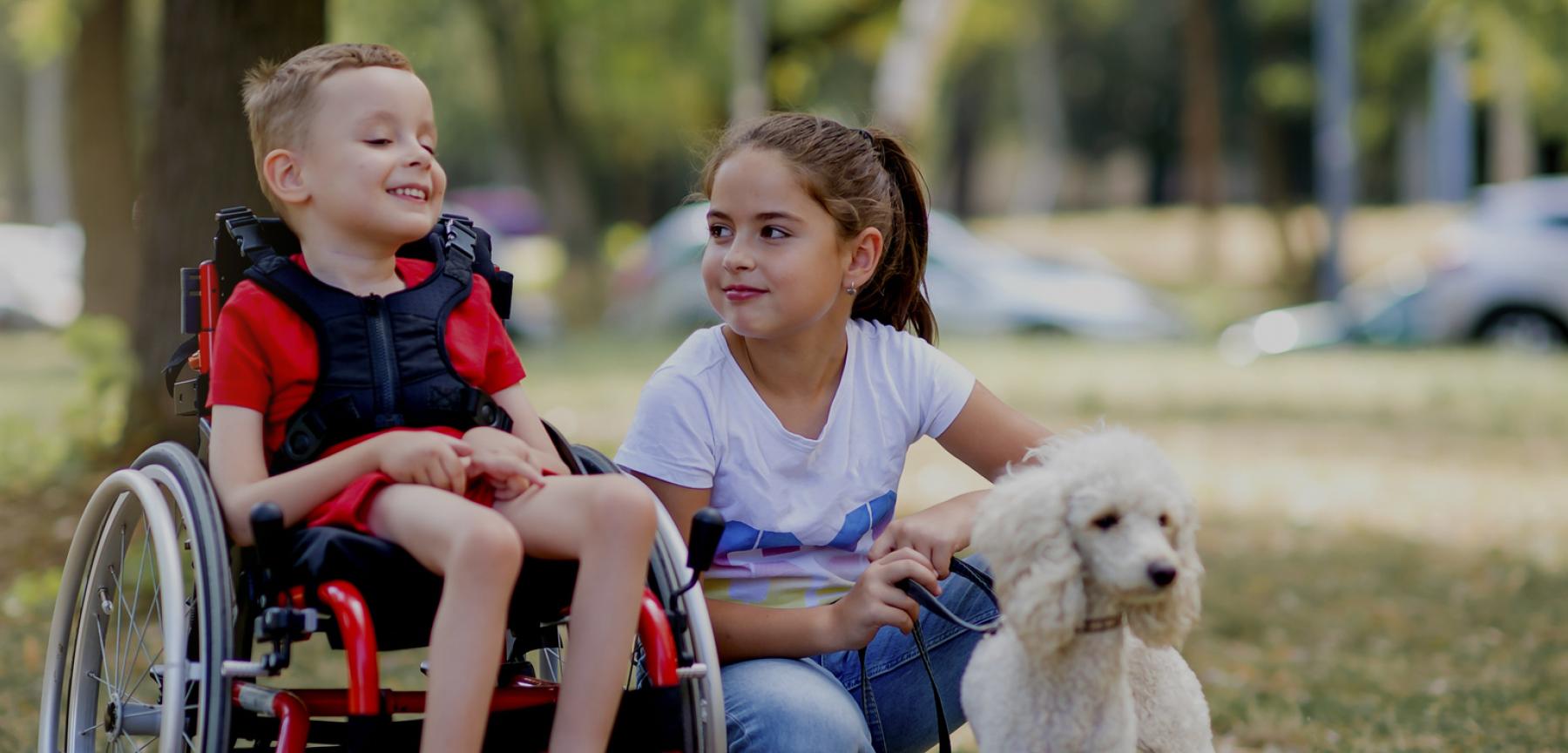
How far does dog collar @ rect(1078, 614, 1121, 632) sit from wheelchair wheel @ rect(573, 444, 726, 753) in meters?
0.59

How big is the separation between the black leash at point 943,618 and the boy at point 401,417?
473 mm

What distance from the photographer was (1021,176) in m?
49.4

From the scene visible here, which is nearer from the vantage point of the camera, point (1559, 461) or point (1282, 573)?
point (1282, 573)

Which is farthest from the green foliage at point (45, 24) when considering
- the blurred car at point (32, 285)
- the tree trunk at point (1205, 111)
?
the tree trunk at point (1205, 111)

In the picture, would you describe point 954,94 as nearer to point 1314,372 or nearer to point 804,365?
point 1314,372

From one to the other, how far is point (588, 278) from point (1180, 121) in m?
25.0

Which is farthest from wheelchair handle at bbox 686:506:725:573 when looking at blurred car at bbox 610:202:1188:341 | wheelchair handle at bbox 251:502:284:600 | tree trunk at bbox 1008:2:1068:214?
tree trunk at bbox 1008:2:1068:214

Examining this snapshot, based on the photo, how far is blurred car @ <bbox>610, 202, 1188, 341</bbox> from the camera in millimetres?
18609

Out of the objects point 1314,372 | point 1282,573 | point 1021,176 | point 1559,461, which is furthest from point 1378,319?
point 1021,176

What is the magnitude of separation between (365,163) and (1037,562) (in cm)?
130

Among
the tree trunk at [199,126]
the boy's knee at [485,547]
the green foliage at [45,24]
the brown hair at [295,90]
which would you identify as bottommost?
the boy's knee at [485,547]

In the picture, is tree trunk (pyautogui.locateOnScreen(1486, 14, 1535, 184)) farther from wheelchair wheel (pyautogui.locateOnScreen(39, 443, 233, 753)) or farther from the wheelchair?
wheelchair wheel (pyautogui.locateOnScreen(39, 443, 233, 753))

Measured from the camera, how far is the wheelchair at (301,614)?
2467 mm

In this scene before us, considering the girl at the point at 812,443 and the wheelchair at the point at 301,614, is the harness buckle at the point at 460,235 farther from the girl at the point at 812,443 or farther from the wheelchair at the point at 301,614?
the girl at the point at 812,443
